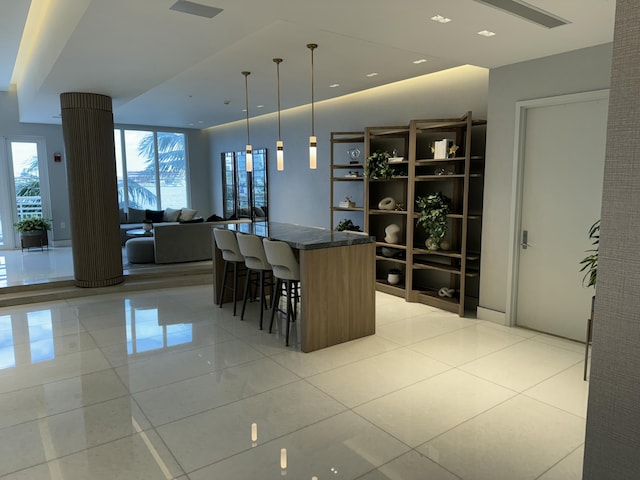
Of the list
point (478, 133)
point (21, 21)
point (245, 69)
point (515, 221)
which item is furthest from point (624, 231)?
point (21, 21)

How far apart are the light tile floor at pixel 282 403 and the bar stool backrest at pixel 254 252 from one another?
693mm

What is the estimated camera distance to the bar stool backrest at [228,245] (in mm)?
5070

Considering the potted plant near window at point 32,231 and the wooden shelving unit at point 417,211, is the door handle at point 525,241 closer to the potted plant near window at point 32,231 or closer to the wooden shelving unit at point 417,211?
the wooden shelving unit at point 417,211

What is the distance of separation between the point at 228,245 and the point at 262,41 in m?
2.24

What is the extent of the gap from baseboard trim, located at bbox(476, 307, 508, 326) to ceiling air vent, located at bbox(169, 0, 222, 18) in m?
4.03

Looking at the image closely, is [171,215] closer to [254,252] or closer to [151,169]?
[151,169]

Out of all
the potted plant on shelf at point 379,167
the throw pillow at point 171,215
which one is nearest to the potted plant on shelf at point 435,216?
the potted plant on shelf at point 379,167

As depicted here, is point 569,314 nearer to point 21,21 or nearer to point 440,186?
point 440,186

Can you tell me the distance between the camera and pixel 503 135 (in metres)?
4.66

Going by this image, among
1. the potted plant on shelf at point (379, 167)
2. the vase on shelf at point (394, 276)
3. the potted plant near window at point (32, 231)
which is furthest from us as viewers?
the potted plant near window at point (32, 231)

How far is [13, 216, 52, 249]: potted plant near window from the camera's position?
9.04 meters

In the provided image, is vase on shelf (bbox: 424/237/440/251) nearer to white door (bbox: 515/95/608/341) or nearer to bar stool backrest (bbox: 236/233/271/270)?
white door (bbox: 515/95/608/341)

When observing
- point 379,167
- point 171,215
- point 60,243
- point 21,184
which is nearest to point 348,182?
point 379,167

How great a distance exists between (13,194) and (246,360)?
8471 millimetres
